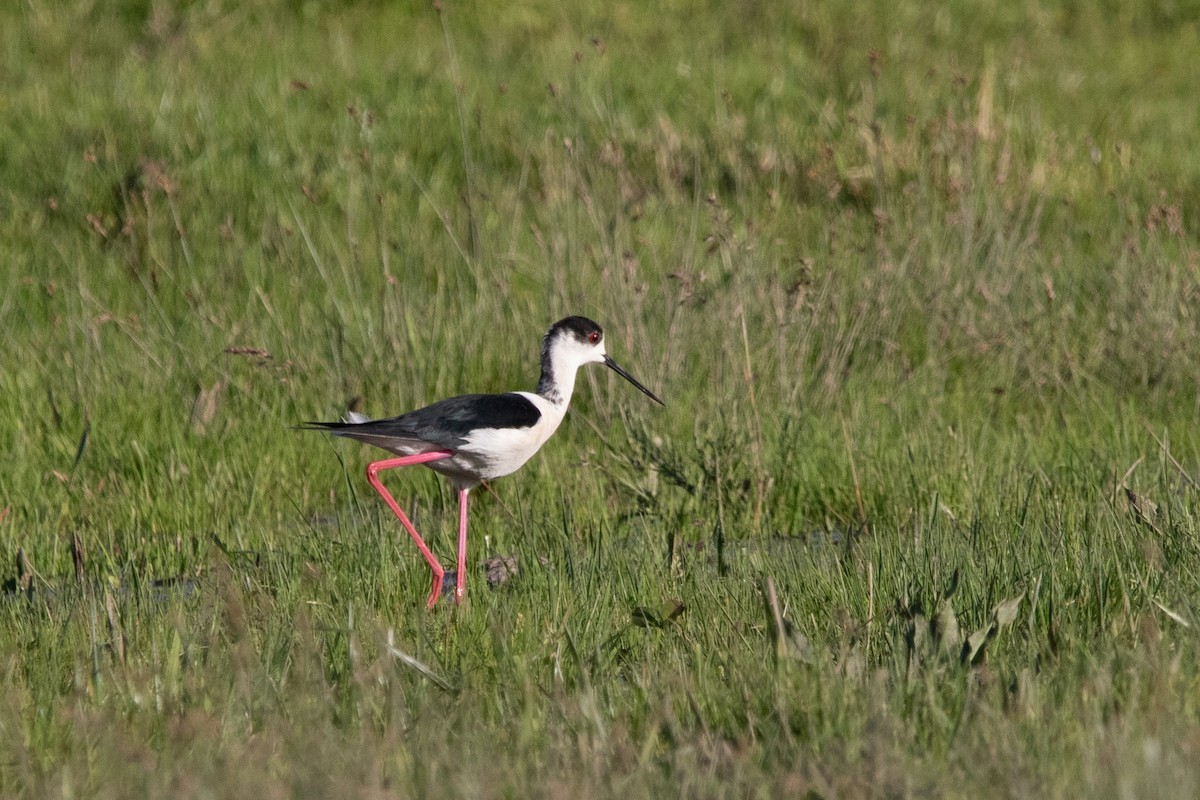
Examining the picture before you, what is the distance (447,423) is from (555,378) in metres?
0.61

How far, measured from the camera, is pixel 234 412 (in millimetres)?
6301

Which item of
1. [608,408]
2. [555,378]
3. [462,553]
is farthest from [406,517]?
[608,408]

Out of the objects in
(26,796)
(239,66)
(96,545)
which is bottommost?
(96,545)

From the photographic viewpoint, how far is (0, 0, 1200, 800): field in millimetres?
3041

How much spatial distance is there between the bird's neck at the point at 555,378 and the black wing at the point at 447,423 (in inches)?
16.3

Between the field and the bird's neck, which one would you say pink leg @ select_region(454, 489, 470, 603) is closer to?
the field

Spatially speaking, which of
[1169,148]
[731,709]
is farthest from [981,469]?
[1169,148]

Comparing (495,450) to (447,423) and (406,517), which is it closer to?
(447,423)

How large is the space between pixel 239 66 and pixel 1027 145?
536 cm

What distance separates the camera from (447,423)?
4.74 m

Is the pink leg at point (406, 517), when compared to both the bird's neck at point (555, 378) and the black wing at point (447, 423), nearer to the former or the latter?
the black wing at point (447, 423)

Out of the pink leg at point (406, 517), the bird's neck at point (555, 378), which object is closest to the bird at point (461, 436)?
the pink leg at point (406, 517)

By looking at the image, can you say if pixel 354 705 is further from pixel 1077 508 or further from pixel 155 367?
pixel 155 367

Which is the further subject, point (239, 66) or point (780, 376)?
point (239, 66)
